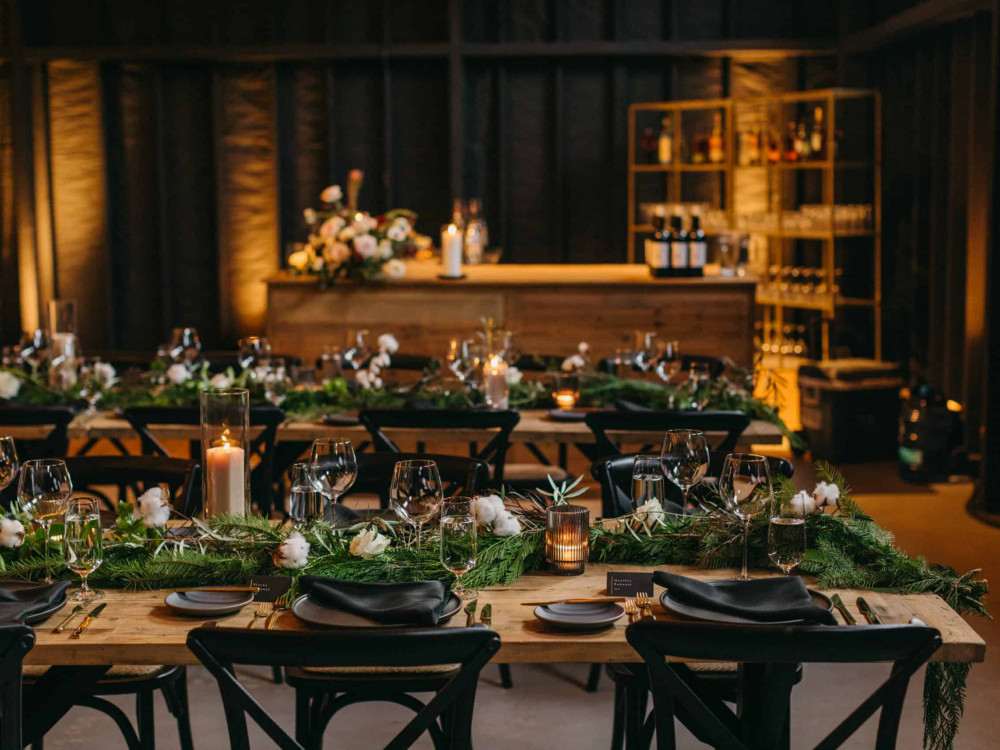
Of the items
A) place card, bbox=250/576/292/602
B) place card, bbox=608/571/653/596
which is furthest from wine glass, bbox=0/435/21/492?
place card, bbox=608/571/653/596

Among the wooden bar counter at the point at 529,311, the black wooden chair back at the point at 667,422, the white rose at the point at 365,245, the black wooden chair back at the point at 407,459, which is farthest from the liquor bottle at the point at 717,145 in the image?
the black wooden chair back at the point at 407,459

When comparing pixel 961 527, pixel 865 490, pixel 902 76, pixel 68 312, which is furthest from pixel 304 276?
pixel 902 76

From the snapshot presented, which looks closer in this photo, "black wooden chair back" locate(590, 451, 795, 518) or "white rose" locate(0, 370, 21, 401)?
"black wooden chair back" locate(590, 451, 795, 518)

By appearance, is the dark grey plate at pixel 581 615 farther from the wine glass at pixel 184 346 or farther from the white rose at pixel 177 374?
the wine glass at pixel 184 346

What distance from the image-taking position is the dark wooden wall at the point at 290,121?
9.38m

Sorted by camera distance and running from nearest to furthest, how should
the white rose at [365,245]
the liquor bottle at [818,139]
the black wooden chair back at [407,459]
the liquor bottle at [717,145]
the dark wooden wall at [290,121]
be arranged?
the black wooden chair back at [407,459] → the white rose at [365,245] → the liquor bottle at [818,139] → the liquor bottle at [717,145] → the dark wooden wall at [290,121]

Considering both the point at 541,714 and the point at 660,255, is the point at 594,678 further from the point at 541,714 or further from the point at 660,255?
the point at 660,255

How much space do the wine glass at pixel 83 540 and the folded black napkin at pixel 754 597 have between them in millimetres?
1039

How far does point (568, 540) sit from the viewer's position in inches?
98.7

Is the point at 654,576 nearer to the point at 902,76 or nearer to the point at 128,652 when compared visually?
the point at 128,652

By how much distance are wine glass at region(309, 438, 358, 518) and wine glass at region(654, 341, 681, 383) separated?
212cm

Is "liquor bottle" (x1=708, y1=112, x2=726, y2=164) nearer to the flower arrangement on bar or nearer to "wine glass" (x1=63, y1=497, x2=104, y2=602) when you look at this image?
the flower arrangement on bar

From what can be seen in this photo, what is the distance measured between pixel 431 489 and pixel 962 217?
5664 millimetres

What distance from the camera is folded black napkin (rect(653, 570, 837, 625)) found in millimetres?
2133
